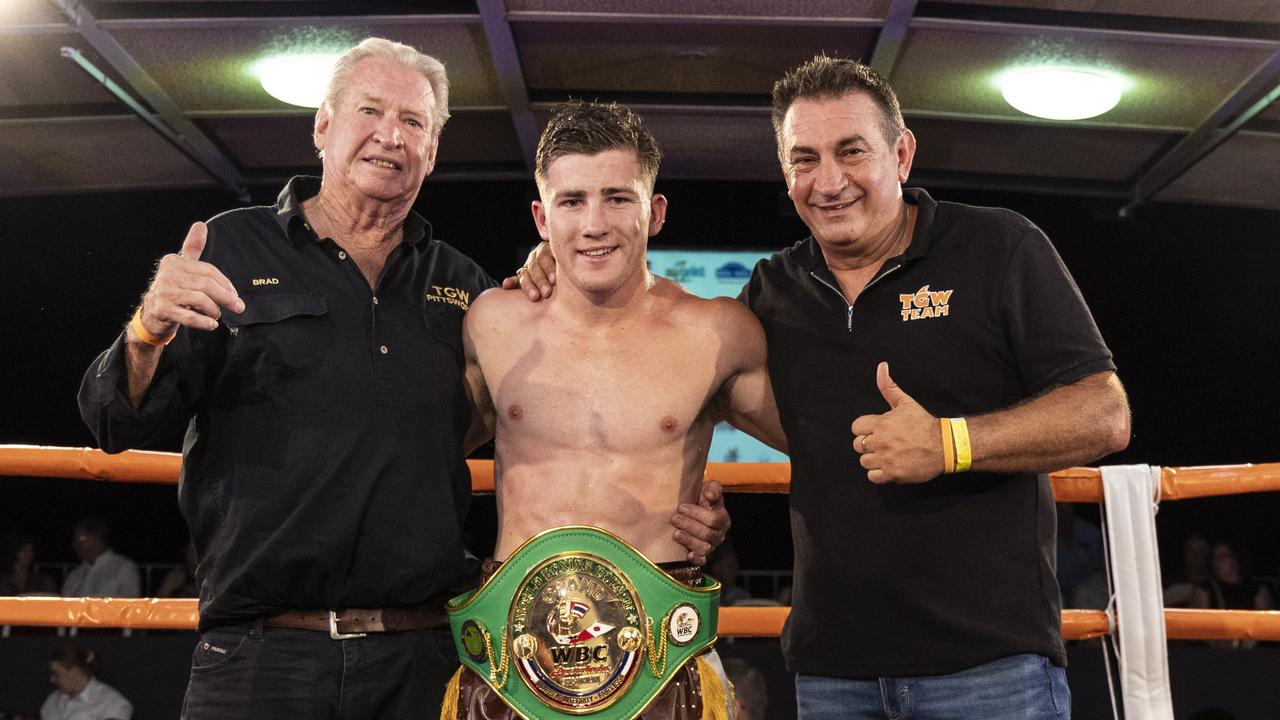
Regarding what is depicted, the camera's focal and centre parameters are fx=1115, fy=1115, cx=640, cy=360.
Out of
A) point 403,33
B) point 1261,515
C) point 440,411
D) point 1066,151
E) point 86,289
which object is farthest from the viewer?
point 1261,515

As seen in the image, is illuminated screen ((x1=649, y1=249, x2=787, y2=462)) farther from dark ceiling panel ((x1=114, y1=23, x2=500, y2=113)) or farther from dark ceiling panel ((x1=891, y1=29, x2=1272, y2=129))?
dark ceiling panel ((x1=114, y1=23, x2=500, y2=113))

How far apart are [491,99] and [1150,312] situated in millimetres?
5081

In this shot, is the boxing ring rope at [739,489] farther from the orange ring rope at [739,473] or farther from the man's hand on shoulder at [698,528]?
the man's hand on shoulder at [698,528]

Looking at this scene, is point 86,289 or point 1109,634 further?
point 86,289

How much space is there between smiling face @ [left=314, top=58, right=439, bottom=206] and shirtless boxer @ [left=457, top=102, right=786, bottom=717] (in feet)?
0.86

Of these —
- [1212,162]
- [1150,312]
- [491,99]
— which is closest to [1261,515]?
[1150,312]

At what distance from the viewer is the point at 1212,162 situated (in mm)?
6867

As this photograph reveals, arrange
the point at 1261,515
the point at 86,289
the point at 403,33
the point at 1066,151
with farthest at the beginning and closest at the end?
the point at 1261,515 → the point at 86,289 → the point at 1066,151 → the point at 403,33

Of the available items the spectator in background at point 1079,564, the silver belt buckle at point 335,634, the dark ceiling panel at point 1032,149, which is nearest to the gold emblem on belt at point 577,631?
the silver belt buckle at point 335,634

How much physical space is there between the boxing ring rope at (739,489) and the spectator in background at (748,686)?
2.38 feet

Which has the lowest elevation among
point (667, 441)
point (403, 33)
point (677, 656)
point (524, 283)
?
point (677, 656)

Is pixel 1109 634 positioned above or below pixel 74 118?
below

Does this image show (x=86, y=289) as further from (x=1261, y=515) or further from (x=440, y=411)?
(x=1261, y=515)

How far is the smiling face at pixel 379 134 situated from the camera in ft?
7.14
